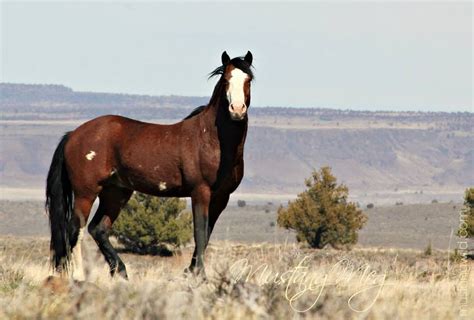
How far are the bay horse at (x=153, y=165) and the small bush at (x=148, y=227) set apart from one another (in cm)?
2772

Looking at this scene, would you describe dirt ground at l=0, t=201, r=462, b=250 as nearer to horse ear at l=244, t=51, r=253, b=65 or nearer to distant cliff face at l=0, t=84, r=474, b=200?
horse ear at l=244, t=51, r=253, b=65

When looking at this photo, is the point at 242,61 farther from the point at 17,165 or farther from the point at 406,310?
the point at 17,165

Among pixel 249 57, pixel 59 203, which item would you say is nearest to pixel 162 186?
pixel 59 203

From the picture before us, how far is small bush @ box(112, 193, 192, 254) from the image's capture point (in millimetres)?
41188

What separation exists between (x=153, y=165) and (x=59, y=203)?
1.47 metres

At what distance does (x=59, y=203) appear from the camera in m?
13.1

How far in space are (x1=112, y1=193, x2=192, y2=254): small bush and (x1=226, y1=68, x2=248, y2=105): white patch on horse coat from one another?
29.3m

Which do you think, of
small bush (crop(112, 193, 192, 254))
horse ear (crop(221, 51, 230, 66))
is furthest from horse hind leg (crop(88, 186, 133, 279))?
small bush (crop(112, 193, 192, 254))

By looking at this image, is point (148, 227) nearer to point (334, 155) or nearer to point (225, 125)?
point (225, 125)

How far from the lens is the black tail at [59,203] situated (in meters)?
12.8

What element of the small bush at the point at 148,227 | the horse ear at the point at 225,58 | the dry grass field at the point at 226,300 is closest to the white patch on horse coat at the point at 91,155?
the horse ear at the point at 225,58

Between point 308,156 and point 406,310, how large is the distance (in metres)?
170

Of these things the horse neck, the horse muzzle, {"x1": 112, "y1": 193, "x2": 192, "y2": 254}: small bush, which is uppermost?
the horse muzzle

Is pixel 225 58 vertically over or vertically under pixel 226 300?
over
